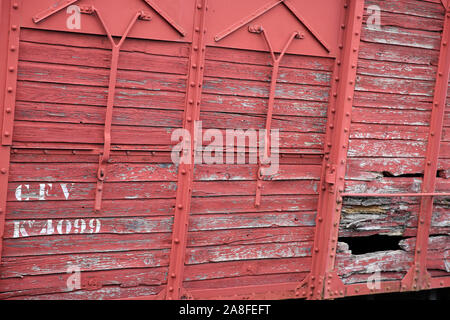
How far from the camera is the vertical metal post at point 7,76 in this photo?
377 cm

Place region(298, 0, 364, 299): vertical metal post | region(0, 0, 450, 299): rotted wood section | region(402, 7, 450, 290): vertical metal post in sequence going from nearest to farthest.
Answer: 1. region(0, 0, 450, 299): rotted wood section
2. region(298, 0, 364, 299): vertical metal post
3. region(402, 7, 450, 290): vertical metal post

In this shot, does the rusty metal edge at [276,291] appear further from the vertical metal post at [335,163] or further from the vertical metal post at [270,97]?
the vertical metal post at [270,97]

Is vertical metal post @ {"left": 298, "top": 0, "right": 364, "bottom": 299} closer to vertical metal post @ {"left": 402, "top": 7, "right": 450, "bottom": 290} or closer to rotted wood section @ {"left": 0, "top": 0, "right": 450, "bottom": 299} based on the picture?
rotted wood section @ {"left": 0, "top": 0, "right": 450, "bottom": 299}

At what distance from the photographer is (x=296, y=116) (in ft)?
16.3

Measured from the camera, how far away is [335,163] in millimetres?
5082

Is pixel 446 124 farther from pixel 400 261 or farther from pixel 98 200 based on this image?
pixel 98 200

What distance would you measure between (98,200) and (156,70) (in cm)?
111

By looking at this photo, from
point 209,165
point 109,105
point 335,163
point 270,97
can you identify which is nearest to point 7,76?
point 109,105

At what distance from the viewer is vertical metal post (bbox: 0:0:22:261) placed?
3.77 meters

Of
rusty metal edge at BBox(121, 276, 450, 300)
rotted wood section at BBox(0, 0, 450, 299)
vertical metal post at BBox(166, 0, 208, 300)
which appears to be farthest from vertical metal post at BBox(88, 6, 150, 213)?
rusty metal edge at BBox(121, 276, 450, 300)

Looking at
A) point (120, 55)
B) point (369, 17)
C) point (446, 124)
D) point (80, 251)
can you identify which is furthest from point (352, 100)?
point (80, 251)

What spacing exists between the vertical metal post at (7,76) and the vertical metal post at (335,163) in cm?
275

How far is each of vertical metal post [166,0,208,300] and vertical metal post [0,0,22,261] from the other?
1331 mm

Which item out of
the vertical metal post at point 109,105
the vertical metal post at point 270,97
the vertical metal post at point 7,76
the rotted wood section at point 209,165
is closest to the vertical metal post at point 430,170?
the rotted wood section at point 209,165
